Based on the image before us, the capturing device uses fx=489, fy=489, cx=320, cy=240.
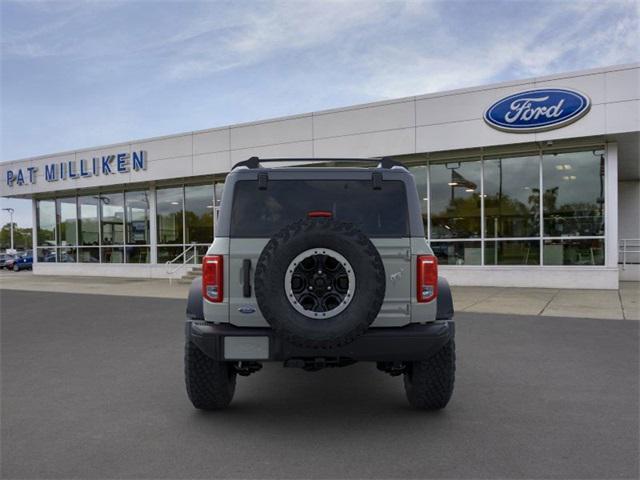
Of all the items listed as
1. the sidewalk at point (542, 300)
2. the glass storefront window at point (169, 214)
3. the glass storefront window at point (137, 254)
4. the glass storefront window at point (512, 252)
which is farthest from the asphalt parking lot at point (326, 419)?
the glass storefront window at point (137, 254)

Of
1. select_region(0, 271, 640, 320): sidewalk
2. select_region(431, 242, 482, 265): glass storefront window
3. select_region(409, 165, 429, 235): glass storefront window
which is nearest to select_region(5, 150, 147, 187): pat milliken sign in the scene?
select_region(0, 271, 640, 320): sidewalk

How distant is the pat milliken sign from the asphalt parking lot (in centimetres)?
1571

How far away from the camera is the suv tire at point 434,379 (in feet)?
13.2

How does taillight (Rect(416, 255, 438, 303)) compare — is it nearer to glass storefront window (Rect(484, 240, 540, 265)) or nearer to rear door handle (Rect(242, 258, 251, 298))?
rear door handle (Rect(242, 258, 251, 298))

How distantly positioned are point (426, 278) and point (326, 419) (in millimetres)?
1464

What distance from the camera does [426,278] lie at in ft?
12.3

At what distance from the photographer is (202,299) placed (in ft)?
13.4

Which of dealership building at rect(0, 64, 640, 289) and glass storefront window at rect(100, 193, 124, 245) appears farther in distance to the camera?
glass storefront window at rect(100, 193, 124, 245)

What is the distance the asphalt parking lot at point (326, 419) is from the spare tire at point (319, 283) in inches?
34.5

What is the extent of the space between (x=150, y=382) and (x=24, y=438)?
1560 millimetres

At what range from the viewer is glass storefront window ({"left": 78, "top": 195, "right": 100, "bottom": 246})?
24.4 m

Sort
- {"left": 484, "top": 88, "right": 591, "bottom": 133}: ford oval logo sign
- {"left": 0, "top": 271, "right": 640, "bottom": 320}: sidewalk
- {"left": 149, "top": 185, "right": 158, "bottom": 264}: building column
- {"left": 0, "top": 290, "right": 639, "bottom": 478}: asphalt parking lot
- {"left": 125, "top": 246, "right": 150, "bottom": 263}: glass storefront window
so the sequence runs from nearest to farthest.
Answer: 1. {"left": 0, "top": 290, "right": 639, "bottom": 478}: asphalt parking lot
2. {"left": 0, "top": 271, "right": 640, "bottom": 320}: sidewalk
3. {"left": 484, "top": 88, "right": 591, "bottom": 133}: ford oval logo sign
4. {"left": 149, "top": 185, "right": 158, "bottom": 264}: building column
5. {"left": 125, "top": 246, "right": 150, "bottom": 263}: glass storefront window

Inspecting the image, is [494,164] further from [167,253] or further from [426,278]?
[167,253]

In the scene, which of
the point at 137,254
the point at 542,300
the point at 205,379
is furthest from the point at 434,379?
the point at 137,254
